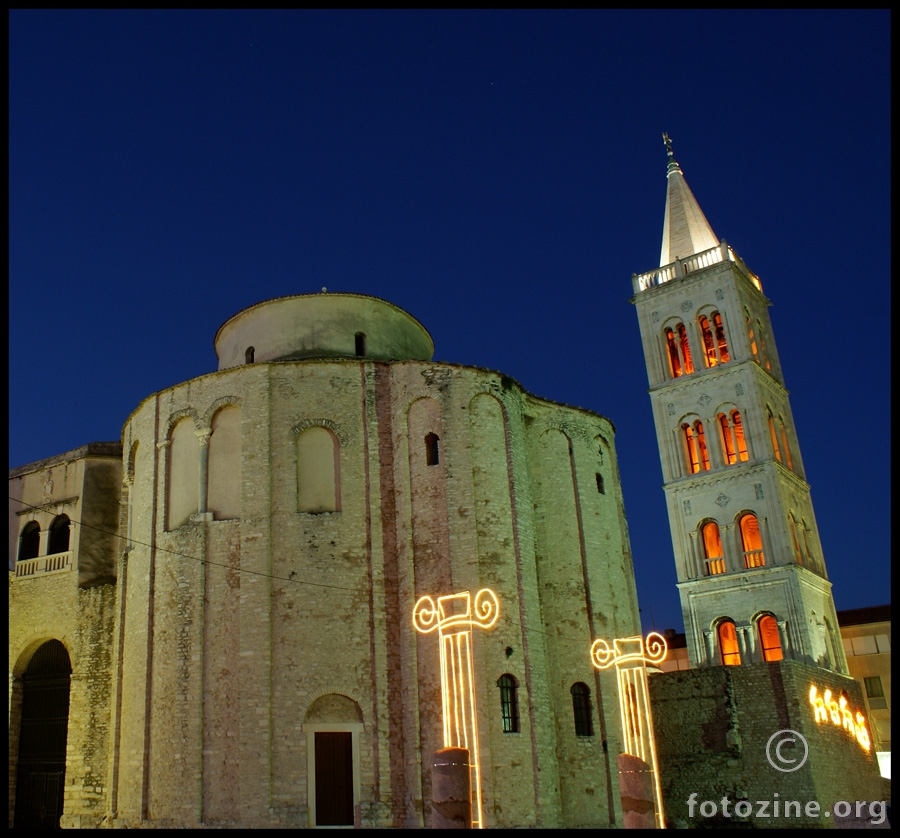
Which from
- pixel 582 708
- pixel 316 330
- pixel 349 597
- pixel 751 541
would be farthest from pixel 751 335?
pixel 349 597

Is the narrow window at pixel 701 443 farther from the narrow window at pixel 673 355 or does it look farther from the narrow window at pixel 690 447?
the narrow window at pixel 673 355

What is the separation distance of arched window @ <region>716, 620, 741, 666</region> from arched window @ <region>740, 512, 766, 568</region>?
2.56m

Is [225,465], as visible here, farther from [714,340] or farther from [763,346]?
[763,346]

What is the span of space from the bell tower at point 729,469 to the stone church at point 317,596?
34.9 ft

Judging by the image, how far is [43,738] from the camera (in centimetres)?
2645

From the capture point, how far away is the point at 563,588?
25.6m

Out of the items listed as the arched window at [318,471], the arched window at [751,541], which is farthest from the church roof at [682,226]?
the arched window at [318,471]

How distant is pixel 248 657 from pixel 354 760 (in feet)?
11.4

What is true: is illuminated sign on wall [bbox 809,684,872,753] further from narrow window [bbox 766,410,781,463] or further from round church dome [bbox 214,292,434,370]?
round church dome [bbox 214,292,434,370]

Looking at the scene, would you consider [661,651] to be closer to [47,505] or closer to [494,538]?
[494,538]

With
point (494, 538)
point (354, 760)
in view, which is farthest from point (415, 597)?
point (354, 760)

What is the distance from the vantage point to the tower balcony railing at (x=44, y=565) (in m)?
27.5

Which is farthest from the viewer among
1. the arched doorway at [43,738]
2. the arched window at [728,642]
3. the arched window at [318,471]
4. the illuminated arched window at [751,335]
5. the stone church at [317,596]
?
the illuminated arched window at [751,335]
